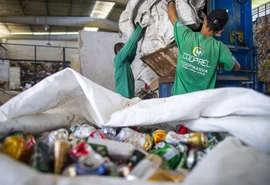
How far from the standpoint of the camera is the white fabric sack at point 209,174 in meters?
0.45

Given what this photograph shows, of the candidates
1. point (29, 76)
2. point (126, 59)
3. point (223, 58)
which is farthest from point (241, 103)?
point (29, 76)

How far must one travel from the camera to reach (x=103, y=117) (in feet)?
3.10

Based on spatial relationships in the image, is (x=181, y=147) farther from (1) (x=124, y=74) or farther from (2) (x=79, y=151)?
(1) (x=124, y=74)

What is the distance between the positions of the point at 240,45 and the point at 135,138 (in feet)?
6.28

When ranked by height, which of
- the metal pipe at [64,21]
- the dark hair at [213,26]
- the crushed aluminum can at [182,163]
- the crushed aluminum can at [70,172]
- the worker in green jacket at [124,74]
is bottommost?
the crushed aluminum can at [182,163]

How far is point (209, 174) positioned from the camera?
1.55 ft

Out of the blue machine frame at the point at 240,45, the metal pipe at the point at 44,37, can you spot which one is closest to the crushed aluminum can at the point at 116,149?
the blue machine frame at the point at 240,45

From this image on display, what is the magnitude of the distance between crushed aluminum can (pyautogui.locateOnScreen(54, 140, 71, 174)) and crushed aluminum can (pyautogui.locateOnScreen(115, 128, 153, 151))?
0.28 metres

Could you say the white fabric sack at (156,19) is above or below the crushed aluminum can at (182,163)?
above

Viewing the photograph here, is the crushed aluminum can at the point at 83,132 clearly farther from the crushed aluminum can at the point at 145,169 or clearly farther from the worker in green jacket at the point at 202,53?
the worker in green jacket at the point at 202,53

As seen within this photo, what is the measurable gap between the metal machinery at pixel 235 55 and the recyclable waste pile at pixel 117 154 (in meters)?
1.39

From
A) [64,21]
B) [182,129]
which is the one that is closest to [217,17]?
[182,129]

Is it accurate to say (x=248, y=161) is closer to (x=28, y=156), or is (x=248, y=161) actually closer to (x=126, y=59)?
(x=28, y=156)

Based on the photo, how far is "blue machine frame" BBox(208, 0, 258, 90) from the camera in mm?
2279
